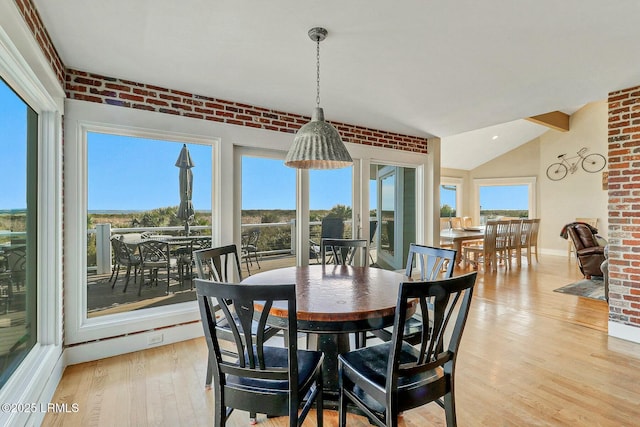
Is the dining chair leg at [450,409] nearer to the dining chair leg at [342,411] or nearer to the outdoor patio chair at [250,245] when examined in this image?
the dining chair leg at [342,411]

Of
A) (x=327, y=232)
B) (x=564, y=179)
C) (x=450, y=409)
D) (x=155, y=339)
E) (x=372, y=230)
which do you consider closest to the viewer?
(x=450, y=409)

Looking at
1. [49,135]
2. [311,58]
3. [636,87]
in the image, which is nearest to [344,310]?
[311,58]

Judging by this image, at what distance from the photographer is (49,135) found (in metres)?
2.31

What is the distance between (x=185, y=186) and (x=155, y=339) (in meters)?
1.46

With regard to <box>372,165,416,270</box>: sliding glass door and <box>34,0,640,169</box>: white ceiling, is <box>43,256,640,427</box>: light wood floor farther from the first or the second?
<box>34,0,640,169</box>: white ceiling

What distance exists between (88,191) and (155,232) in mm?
643

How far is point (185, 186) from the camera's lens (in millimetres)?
3145

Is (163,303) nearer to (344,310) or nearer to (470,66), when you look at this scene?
(344,310)

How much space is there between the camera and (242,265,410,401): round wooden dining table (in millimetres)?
1514

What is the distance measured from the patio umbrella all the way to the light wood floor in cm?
123

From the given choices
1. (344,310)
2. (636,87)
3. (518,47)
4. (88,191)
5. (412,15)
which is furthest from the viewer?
(636,87)

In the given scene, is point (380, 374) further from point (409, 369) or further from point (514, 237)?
point (514, 237)

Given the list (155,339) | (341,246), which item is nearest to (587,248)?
(341,246)

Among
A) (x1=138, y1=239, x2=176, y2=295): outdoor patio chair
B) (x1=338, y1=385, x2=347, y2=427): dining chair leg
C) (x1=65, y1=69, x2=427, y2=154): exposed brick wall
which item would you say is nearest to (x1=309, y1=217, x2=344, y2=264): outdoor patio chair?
(x1=65, y1=69, x2=427, y2=154): exposed brick wall
